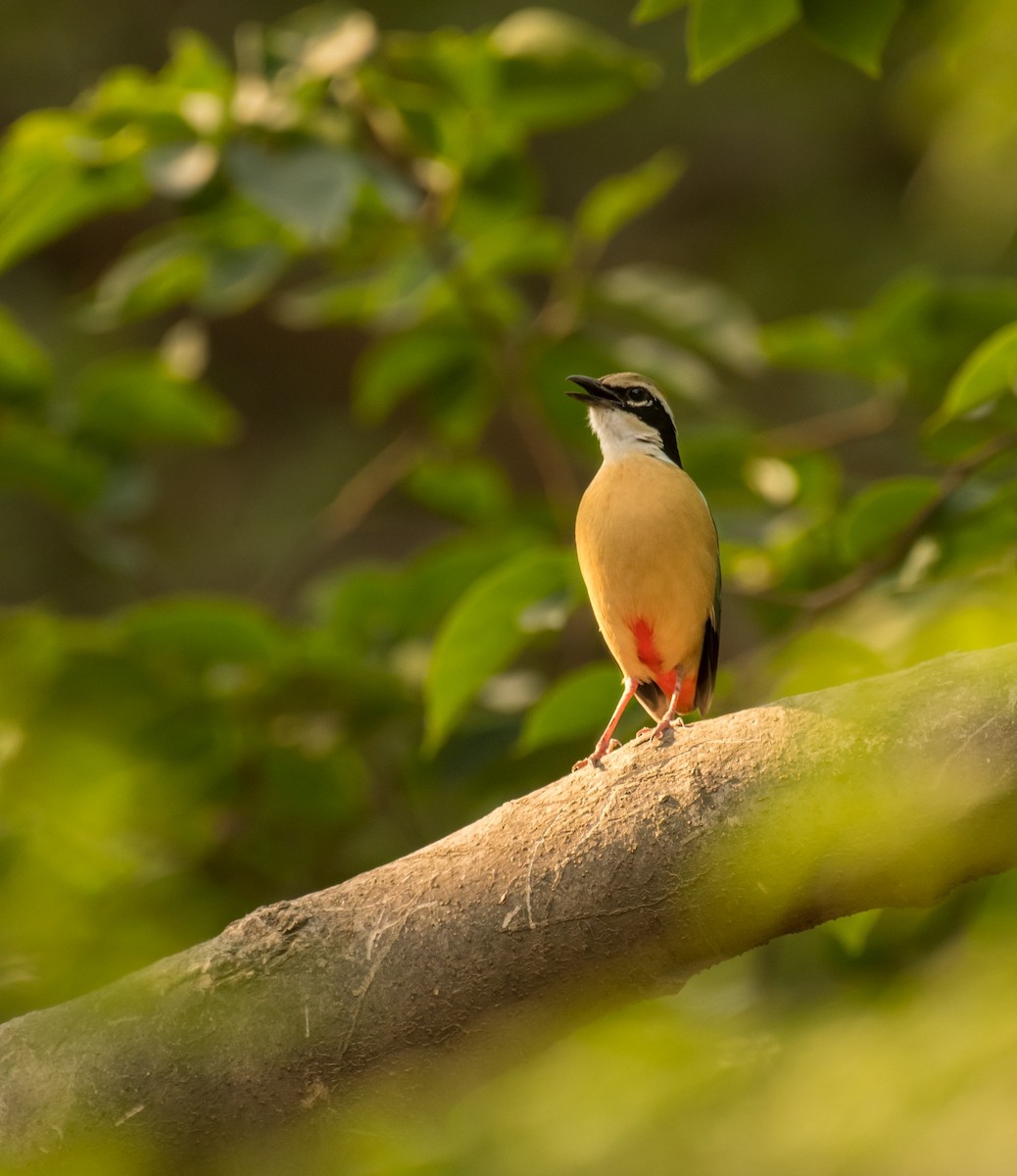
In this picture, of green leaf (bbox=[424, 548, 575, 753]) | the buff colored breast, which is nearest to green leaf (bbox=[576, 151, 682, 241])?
the buff colored breast

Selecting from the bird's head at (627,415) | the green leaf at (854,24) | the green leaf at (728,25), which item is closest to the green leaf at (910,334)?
the bird's head at (627,415)

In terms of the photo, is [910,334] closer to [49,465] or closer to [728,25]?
[728,25]

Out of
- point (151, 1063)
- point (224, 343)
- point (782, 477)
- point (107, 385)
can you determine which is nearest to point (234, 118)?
point (107, 385)

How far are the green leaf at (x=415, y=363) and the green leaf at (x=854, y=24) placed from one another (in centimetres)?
243

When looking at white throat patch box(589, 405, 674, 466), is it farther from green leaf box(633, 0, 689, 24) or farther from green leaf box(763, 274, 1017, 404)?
green leaf box(633, 0, 689, 24)

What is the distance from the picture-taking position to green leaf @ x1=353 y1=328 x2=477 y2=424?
521 centimetres

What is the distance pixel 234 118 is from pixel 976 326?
93.3 inches

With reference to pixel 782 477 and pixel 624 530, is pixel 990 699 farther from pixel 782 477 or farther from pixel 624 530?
pixel 782 477

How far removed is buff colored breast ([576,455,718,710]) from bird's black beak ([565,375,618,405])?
24.9 inches

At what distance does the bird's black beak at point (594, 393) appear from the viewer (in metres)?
4.88

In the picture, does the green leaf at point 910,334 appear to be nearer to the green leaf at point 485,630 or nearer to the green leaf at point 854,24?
the green leaf at point 485,630

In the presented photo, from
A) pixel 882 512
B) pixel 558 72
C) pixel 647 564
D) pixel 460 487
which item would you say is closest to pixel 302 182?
pixel 558 72

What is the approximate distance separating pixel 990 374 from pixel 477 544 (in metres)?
2.24

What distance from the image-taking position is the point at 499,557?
16.1 feet
